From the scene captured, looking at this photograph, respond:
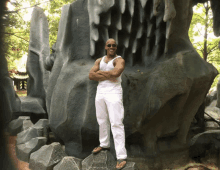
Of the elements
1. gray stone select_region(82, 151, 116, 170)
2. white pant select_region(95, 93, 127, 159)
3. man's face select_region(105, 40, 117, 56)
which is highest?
man's face select_region(105, 40, 117, 56)

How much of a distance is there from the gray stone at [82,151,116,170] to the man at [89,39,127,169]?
3.7 inches

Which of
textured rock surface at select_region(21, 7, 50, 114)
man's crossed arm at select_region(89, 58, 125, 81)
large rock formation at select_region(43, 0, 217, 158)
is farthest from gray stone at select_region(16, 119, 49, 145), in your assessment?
man's crossed arm at select_region(89, 58, 125, 81)

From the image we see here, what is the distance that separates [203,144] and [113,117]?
2.69 meters

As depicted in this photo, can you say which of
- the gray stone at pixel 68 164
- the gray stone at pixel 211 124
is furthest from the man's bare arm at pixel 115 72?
the gray stone at pixel 211 124

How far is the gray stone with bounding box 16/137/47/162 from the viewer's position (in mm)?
4508

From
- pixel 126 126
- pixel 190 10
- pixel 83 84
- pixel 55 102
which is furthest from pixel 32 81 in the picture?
pixel 190 10

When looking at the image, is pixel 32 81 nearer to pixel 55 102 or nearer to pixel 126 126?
pixel 55 102

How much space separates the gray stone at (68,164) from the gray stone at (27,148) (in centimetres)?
116

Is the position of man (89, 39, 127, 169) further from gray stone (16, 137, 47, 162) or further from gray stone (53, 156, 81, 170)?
gray stone (16, 137, 47, 162)

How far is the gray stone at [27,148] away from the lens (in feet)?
14.8

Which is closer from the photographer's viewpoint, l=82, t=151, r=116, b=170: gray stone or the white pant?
the white pant

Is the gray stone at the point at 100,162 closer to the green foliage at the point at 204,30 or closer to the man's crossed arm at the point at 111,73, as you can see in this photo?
the man's crossed arm at the point at 111,73

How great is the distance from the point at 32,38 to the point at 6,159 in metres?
9.41

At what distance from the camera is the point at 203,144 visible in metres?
4.72
